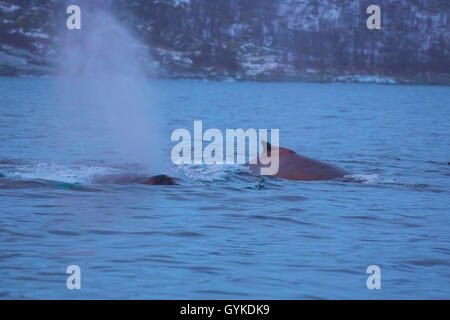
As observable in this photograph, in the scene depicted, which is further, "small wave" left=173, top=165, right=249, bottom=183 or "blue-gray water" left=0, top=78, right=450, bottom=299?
"small wave" left=173, top=165, right=249, bottom=183

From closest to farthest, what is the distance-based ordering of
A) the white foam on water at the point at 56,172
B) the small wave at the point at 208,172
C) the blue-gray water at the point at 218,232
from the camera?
1. the blue-gray water at the point at 218,232
2. the white foam on water at the point at 56,172
3. the small wave at the point at 208,172

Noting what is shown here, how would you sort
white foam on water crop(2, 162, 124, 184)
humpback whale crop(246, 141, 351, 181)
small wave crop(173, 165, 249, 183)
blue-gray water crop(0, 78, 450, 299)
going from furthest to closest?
humpback whale crop(246, 141, 351, 181), small wave crop(173, 165, 249, 183), white foam on water crop(2, 162, 124, 184), blue-gray water crop(0, 78, 450, 299)

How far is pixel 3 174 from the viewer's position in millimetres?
19234

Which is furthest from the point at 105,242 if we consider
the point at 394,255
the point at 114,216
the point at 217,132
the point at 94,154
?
the point at 217,132

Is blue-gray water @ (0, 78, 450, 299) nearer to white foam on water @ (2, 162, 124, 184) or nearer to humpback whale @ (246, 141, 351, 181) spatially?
white foam on water @ (2, 162, 124, 184)

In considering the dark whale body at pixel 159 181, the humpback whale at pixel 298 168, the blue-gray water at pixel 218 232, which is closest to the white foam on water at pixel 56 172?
the blue-gray water at pixel 218 232

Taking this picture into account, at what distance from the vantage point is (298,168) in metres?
20.5

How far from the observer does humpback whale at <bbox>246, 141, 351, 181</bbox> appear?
65.8 feet

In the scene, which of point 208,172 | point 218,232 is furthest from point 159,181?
point 218,232

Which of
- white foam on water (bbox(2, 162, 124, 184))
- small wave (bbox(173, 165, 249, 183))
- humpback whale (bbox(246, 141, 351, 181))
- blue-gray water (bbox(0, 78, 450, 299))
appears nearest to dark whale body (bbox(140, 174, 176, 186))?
blue-gray water (bbox(0, 78, 450, 299))

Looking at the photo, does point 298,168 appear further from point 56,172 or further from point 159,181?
point 56,172

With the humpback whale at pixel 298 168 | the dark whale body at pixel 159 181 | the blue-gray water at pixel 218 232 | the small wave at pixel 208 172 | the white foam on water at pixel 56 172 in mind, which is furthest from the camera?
the humpback whale at pixel 298 168

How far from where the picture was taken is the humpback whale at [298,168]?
20.1 m

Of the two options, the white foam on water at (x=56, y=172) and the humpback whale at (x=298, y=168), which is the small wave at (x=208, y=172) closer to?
the humpback whale at (x=298, y=168)
